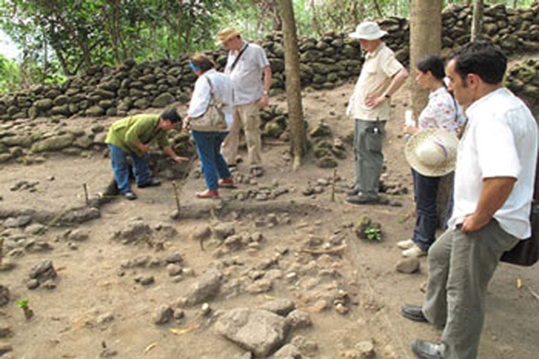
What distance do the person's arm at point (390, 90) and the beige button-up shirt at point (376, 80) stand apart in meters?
0.03

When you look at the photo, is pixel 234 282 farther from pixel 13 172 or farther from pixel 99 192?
pixel 13 172

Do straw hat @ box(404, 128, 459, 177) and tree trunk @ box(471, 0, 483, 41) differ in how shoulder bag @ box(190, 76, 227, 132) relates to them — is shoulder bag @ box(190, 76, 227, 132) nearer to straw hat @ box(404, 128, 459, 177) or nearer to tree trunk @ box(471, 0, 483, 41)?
straw hat @ box(404, 128, 459, 177)

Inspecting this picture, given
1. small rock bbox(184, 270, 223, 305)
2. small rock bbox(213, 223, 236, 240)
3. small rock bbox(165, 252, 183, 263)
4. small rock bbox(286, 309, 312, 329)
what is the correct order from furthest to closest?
small rock bbox(213, 223, 236, 240) < small rock bbox(165, 252, 183, 263) < small rock bbox(184, 270, 223, 305) < small rock bbox(286, 309, 312, 329)

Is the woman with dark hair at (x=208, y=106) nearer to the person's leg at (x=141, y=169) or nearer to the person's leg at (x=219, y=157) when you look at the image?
the person's leg at (x=219, y=157)

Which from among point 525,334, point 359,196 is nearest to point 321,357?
point 525,334

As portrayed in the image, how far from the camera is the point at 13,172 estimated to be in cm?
658

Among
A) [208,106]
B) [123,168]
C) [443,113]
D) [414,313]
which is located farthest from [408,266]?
[123,168]

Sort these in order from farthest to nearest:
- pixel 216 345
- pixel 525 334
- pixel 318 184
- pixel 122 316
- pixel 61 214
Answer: pixel 318 184 < pixel 61 214 < pixel 122 316 < pixel 216 345 < pixel 525 334

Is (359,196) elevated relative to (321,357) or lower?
elevated

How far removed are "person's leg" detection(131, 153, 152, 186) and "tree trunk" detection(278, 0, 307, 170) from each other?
222cm

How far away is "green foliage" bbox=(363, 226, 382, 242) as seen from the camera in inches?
156

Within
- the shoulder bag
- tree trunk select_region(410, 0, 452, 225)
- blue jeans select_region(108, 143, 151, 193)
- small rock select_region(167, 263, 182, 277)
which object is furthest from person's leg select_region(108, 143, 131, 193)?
tree trunk select_region(410, 0, 452, 225)

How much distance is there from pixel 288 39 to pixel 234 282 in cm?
364

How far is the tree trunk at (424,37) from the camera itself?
12.5 feet
